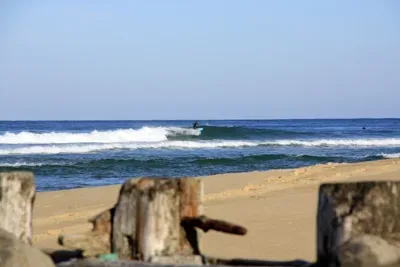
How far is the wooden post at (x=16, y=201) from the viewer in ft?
17.6

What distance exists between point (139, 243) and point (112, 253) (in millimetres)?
234

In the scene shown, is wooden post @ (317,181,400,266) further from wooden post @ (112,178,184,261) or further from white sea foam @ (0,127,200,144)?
white sea foam @ (0,127,200,144)

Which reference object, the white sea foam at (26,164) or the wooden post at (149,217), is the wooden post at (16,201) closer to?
the wooden post at (149,217)

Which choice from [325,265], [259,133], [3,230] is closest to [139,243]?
[3,230]

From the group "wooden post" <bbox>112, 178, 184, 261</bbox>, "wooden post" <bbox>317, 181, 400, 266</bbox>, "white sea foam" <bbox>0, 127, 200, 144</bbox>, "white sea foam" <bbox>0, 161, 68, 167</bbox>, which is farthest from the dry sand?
"white sea foam" <bbox>0, 127, 200, 144</bbox>

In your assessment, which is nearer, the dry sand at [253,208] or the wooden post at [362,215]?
the wooden post at [362,215]

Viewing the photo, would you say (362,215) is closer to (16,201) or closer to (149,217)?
(149,217)

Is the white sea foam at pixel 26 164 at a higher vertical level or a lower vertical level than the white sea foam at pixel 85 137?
lower

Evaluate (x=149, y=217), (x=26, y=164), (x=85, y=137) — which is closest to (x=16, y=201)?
(x=149, y=217)

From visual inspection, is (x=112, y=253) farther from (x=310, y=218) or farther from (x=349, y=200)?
(x=310, y=218)

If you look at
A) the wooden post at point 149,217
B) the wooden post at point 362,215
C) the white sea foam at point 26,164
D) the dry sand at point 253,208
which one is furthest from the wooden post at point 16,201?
the white sea foam at point 26,164

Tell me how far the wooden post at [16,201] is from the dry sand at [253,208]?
2781mm

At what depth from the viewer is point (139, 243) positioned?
5.05 m

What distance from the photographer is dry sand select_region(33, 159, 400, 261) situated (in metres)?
8.23
